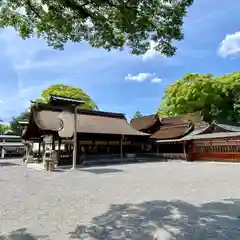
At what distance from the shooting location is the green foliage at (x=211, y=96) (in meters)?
40.4

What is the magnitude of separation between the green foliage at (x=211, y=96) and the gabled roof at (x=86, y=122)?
593 inches

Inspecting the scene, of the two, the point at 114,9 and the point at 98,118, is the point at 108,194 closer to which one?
the point at 114,9

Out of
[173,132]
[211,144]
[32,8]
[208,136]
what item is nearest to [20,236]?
[32,8]

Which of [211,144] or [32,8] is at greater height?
[32,8]

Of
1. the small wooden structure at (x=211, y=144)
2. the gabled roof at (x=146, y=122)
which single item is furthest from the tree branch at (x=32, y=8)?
the gabled roof at (x=146, y=122)

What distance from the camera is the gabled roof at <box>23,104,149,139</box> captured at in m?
24.4

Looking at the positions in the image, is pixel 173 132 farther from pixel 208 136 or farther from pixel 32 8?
pixel 32 8

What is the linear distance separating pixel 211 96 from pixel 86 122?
21.9 m

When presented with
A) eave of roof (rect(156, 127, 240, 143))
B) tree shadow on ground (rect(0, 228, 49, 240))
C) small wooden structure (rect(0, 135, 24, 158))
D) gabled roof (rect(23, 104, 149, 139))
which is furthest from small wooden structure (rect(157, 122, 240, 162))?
tree shadow on ground (rect(0, 228, 49, 240))

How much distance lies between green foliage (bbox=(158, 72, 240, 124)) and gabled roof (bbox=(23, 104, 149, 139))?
15071 millimetres

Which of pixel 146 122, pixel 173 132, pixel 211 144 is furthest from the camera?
pixel 146 122

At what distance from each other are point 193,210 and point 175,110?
39634 millimetres

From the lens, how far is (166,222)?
19.3ft

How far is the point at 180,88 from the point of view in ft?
142
